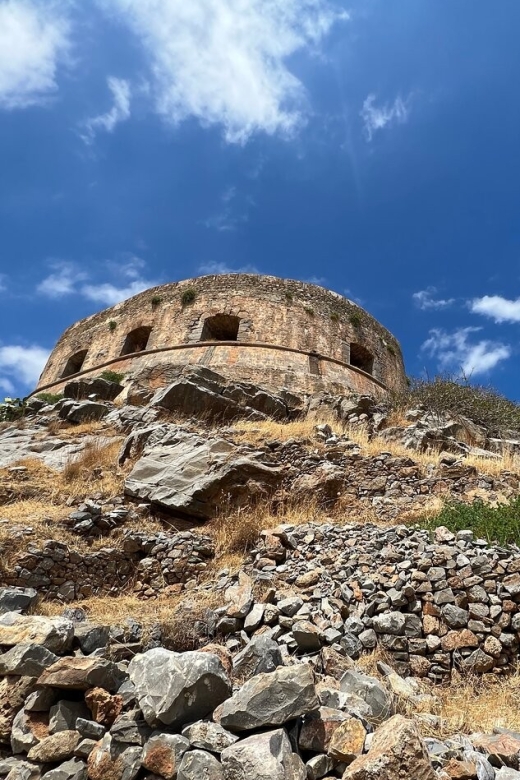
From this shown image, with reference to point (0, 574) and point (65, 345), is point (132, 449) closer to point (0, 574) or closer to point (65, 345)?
point (0, 574)

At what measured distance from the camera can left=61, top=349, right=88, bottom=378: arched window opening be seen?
14.7m

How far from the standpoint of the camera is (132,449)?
6867mm

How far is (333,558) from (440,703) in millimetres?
1513

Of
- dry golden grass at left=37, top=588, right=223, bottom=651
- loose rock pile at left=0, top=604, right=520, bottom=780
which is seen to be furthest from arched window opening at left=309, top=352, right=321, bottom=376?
loose rock pile at left=0, top=604, right=520, bottom=780

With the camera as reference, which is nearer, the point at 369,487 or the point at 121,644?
the point at 121,644

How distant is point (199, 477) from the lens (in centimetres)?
583

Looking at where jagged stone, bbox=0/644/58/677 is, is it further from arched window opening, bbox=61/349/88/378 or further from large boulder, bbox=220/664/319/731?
arched window opening, bbox=61/349/88/378

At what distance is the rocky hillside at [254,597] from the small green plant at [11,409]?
1.69 meters

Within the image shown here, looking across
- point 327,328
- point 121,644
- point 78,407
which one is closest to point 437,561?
point 121,644

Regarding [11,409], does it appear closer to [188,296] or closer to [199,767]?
[188,296]

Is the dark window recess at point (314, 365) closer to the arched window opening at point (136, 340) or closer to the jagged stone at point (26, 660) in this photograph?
the arched window opening at point (136, 340)

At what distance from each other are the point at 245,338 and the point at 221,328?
1247 millimetres

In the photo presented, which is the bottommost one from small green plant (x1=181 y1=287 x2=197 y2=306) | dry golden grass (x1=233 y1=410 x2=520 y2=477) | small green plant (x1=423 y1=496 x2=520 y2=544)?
small green plant (x1=423 y1=496 x2=520 y2=544)

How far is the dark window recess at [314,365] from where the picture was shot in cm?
1243
